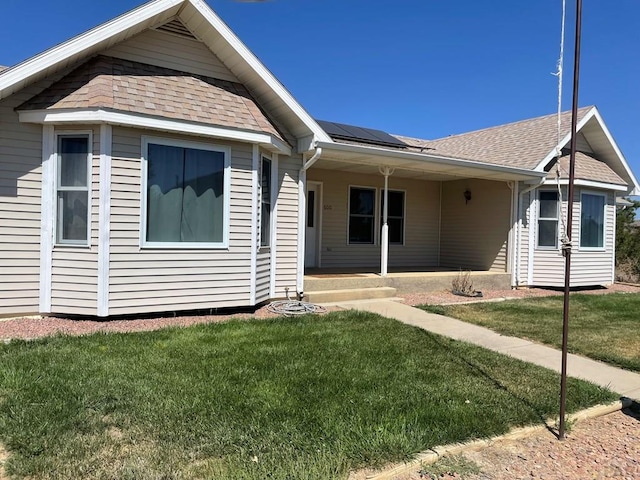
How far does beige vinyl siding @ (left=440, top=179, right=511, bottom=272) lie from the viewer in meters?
12.7

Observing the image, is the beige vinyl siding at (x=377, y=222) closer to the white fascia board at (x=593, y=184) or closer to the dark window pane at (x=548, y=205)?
the dark window pane at (x=548, y=205)

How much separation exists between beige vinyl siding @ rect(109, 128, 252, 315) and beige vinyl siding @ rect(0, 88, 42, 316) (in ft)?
3.98

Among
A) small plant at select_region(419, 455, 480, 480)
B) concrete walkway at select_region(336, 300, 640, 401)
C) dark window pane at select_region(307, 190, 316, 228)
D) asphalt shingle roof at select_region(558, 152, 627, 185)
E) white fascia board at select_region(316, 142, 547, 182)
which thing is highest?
asphalt shingle roof at select_region(558, 152, 627, 185)

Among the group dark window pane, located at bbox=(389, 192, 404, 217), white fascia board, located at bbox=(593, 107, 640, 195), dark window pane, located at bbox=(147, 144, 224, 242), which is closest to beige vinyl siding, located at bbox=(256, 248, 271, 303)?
dark window pane, located at bbox=(147, 144, 224, 242)

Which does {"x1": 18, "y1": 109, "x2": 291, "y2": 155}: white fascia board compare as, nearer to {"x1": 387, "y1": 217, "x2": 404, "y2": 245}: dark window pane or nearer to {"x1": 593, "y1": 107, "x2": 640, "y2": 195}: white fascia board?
{"x1": 387, "y1": 217, "x2": 404, "y2": 245}: dark window pane

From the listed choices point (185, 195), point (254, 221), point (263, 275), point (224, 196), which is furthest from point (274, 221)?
point (185, 195)

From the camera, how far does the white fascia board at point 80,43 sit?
635cm

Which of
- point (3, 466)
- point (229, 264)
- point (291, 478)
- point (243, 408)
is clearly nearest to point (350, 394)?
point (243, 408)

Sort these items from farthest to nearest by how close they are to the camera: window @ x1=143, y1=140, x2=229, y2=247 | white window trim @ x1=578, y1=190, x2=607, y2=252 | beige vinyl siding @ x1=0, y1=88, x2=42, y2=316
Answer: white window trim @ x1=578, y1=190, x2=607, y2=252, window @ x1=143, y1=140, x2=229, y2=247, beige vinyl siding @ x1=0, y1=88, x2=42, y2=316

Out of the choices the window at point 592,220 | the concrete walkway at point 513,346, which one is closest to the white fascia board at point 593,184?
Result: the window at point 592,220

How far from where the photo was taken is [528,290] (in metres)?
12.3

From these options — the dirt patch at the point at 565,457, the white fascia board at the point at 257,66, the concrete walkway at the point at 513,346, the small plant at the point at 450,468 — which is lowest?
the dirt patch at the point at 565,457

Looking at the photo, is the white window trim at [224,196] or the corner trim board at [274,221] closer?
the white window trim at [224,196]

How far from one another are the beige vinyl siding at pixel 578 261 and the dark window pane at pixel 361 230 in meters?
4.56
